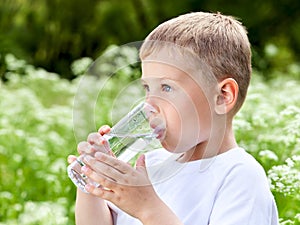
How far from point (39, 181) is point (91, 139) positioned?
2.61 metres

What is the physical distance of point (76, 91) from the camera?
1.98 m

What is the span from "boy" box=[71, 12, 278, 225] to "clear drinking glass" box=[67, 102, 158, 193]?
30mm

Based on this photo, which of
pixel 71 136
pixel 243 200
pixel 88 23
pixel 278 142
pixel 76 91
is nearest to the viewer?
pixel 243 200

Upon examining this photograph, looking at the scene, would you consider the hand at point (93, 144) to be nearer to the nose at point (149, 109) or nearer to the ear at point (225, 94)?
the nose at point (149, 109)

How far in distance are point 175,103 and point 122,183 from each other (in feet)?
0.67

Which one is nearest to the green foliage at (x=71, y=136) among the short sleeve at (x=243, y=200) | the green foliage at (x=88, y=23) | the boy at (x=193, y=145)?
the boy at (x=193, y=145)

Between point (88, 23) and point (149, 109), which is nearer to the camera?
point (149, 109)

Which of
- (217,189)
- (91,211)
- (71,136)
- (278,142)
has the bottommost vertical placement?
(71,136)

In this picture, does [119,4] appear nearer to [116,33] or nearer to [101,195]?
[116,33]

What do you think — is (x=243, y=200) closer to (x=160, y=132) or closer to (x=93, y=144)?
(x=160, y=132)

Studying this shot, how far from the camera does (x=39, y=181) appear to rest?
4328 millimetres

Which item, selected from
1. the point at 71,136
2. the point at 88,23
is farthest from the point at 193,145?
the point at 88,23

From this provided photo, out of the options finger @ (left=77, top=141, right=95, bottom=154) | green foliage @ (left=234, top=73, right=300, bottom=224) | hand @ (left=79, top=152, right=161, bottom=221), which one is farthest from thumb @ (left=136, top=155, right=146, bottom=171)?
green foliage @ (left=234, top=73, right=300, bottom=224)

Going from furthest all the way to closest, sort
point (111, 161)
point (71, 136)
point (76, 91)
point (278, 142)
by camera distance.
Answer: point (71, 136) → point (278, 142) → point (76, 91) → point (111, 161)
